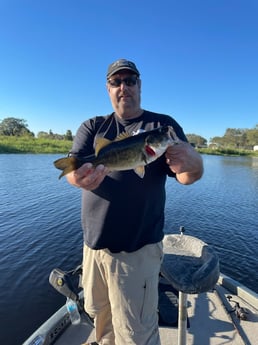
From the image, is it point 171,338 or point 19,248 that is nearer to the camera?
point 171,338

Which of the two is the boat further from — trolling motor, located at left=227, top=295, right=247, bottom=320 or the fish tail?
the fish tail

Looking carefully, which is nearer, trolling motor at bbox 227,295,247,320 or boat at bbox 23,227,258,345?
boat at bbox 23,227,258,345

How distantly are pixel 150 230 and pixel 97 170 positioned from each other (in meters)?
0.81

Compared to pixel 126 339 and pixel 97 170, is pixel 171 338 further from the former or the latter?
pixel 97 170

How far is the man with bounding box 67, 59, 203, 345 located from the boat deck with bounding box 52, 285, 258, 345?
4.58ft

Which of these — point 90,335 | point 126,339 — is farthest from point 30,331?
point 126,339

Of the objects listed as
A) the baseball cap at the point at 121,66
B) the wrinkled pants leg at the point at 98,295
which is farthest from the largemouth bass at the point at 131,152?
the wrinkled pants leg at the point at 98,295

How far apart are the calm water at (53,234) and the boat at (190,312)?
2651 mm

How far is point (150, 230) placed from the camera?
2.66 m

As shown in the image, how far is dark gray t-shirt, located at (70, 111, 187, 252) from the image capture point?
258 centimetres

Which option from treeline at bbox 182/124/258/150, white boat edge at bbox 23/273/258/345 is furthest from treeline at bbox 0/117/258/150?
white boat edge at bbox 23/273/258/345

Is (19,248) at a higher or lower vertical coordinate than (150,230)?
lower

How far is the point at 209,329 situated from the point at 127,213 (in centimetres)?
274

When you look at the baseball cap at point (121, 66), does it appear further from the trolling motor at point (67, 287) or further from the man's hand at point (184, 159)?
the trolling motor at point (67, 287)
